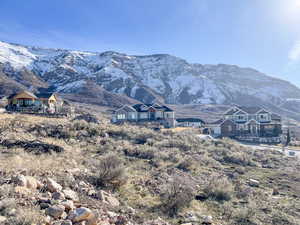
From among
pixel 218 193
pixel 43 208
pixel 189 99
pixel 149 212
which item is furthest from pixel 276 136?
pixel 189 99

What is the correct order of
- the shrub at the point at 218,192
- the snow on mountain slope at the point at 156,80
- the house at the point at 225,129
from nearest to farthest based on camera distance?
the shrub at the point at 218,192
the house at the point at 225,129
the snow on mountain slope at the point at 156,80

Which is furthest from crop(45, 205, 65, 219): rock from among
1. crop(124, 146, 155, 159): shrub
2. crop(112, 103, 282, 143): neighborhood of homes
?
crop(112, 103, 282, 143): neighborhood of homes

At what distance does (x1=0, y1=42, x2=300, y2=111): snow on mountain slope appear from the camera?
15188 centimetres

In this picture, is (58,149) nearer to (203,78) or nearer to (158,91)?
(158,91)

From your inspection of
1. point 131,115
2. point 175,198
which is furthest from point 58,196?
point 131,115

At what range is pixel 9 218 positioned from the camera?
187 inches

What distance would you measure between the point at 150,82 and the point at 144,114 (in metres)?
121

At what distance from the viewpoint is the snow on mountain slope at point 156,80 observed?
151875 mm

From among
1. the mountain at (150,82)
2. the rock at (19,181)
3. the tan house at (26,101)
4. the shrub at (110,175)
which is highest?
the mountain at (150,82)

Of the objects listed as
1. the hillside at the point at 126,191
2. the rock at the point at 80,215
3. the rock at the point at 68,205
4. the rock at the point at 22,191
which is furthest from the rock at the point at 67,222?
the rock at the point at 22,191

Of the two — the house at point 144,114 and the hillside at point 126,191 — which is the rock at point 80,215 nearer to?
the hillside at point 126,191

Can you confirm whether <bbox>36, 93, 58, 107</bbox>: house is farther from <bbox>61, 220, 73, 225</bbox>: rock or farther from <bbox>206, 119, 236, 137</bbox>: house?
<bbox>61, 220, 73, 225</bbox>: rock

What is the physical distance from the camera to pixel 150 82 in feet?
589

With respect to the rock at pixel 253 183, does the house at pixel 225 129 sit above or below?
above
